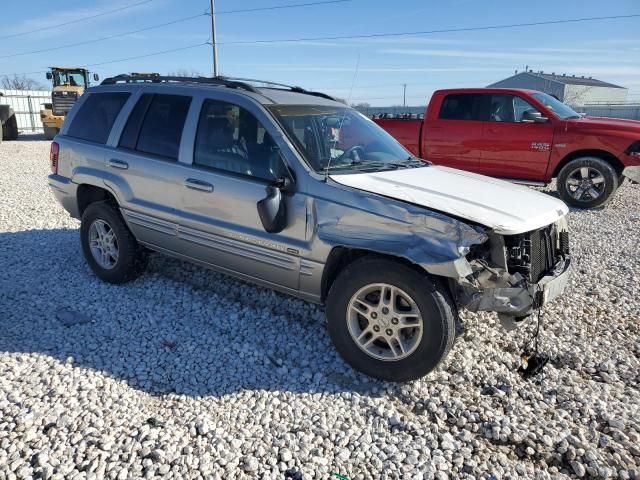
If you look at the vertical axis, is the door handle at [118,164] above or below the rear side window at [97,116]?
below

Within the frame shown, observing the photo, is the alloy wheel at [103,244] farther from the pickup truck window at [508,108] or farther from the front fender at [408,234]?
the pickup truck window at [508,108]

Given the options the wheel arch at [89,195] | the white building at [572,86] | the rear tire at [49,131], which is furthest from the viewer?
the white building at [572,86]

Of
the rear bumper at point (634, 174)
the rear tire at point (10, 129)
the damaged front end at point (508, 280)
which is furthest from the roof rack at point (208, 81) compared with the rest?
the rear tire at point (10, 129)

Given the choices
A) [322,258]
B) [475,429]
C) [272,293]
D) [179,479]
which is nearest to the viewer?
[179,479]

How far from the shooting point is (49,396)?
10.3 feet

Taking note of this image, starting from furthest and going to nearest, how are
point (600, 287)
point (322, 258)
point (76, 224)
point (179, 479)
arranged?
point (76, 224), point (600, 287), point (322, 258), point (179, 479)

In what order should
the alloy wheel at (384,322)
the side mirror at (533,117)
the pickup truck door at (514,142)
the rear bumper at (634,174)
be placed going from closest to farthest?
the alloy wheel at (384,322) < the rear bumper at (634,174) < the side mirror at (533,117) < the pickup truck door at (514,142)

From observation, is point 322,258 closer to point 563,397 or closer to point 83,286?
point 563,397

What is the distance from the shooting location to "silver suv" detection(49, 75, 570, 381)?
3.19 metres

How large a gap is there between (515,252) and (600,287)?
254 cm

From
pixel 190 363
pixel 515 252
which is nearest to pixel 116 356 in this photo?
pixel 190 363

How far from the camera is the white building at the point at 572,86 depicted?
145 feet

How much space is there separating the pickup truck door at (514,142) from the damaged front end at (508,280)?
19.9ft

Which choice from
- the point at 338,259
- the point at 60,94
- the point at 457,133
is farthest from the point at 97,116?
the point at 60,94
